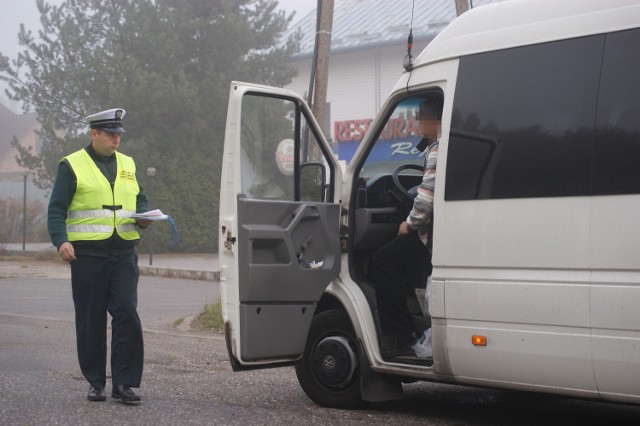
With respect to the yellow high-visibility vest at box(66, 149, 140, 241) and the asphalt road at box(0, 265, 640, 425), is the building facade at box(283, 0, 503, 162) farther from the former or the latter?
the yellow high-visibility vest at box(66, 149, 140, 241)

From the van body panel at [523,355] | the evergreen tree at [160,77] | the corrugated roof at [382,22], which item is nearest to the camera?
the van body panel at [523,355]

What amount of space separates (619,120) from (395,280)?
74.8 inches

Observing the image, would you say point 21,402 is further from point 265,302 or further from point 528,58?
point 528,58

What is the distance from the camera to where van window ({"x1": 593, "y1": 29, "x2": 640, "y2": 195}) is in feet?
17.3

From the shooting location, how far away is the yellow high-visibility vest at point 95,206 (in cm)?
683

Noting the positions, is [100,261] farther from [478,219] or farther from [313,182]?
[478,219]

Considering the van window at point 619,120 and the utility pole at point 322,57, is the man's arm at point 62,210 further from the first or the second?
the utility pole at point 322,57

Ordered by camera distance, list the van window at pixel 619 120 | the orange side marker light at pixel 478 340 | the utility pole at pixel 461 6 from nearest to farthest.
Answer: the van window at pixel 619 120 → the orange side marker light at pixel 478 340 → the utility pole at pixel 461 6

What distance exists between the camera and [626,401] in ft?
17.2

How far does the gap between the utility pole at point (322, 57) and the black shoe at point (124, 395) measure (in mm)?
6369

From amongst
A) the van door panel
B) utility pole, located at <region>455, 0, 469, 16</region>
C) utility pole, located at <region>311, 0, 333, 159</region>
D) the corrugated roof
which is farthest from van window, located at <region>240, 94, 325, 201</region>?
the corrugated roof

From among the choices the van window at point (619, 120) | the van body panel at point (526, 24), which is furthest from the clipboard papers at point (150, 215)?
the van window at point (619, 120)

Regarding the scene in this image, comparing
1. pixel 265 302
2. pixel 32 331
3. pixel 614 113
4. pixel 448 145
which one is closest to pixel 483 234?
pixel 448 145

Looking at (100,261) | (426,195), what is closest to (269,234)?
(426,195)
